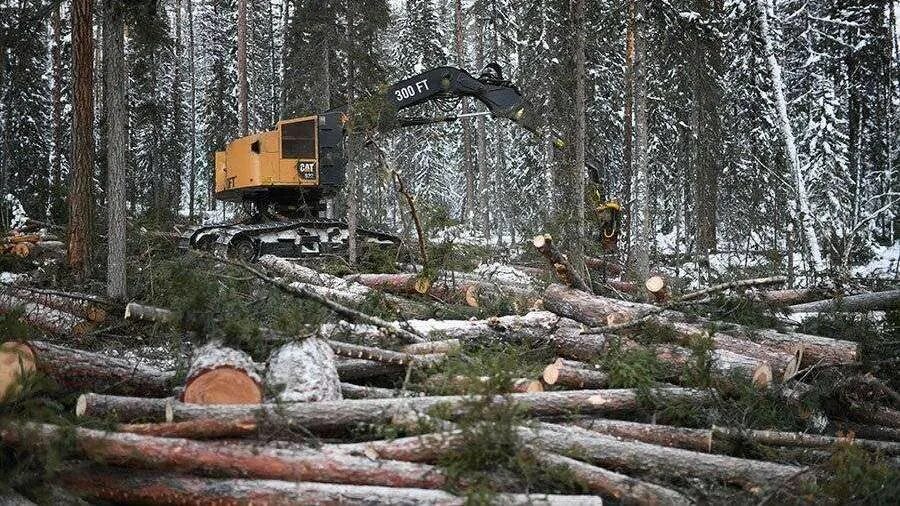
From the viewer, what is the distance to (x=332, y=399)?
5.01 m

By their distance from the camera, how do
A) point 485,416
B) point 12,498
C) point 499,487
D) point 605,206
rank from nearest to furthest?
point 12,498 → point 499,487 → point 485,416 → point 605,206

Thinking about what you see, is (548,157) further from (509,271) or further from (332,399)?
(332,399)

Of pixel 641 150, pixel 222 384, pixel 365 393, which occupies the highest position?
pixel 641 150

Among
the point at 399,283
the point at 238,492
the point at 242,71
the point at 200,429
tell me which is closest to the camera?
the point at 238,492

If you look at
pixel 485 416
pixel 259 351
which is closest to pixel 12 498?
pixel 259 351

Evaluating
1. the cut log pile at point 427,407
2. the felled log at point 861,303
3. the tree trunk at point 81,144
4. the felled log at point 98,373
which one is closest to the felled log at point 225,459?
the cut log pile at point 427,407

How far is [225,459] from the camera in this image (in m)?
4.08

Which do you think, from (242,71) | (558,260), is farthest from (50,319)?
(242,71)

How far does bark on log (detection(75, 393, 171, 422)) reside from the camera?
4.83 meters

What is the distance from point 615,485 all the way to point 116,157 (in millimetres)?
7520

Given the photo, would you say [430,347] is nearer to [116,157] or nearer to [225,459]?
[225,459]

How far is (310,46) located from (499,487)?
1753 centimetres

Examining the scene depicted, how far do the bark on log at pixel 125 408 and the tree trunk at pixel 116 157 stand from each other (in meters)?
4.02

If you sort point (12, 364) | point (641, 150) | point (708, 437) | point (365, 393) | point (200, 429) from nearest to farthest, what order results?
point (200, 429) < point (12, 364) < point (708, 437) < point (365, 393) < point (641, 150)
